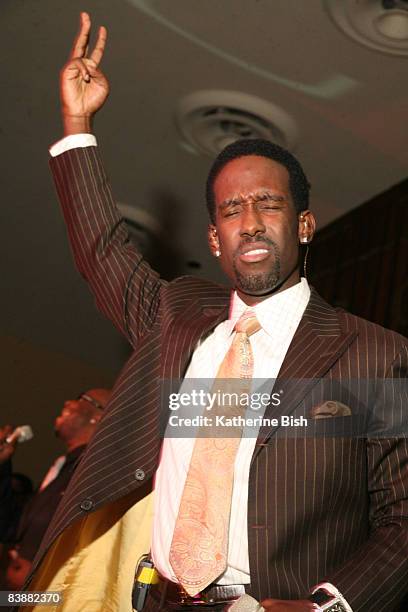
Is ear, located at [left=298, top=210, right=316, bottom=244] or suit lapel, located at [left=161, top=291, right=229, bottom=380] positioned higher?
ear, located at [left=298, top=210, right=316, bottom=244]

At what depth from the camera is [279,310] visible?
180 centimetres

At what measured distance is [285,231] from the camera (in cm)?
186

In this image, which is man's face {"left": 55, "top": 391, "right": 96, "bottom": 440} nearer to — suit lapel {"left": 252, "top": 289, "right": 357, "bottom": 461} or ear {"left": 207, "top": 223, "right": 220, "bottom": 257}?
ear {"left": 207, "top": 223, "right": 220, "bottom": 257}

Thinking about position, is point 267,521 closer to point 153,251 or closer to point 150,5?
point 150,5

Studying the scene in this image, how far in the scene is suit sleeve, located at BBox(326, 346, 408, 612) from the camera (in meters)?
1.46

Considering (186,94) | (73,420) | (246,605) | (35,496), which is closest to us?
(246,605)

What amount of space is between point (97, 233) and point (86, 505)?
639mm

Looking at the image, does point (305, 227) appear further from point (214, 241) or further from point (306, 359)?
point (306, 359)

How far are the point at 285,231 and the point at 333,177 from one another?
273cm

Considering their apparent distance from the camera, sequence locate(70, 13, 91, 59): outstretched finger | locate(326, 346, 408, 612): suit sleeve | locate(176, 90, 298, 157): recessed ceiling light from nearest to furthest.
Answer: locate(326, 346, 408, 612): suit sleeve → locate(70, 13, 91, 59): outstretched finger → locate(176, 90, 298, 157): recessed ceiling light

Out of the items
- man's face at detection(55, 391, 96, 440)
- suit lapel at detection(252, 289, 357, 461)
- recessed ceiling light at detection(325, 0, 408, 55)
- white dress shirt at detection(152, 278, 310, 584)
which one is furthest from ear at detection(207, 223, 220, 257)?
man's face at detection(55, 391, 96, 440)

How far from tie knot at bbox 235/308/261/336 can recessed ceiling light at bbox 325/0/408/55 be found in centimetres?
193

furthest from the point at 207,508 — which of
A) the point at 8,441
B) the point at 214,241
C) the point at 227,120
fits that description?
the point at 227,120

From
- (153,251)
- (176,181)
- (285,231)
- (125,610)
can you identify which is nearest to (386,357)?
(285,231)
